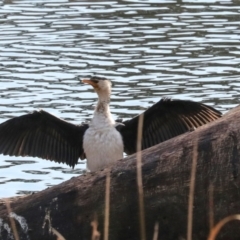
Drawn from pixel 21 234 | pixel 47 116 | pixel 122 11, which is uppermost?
pixel 122 11

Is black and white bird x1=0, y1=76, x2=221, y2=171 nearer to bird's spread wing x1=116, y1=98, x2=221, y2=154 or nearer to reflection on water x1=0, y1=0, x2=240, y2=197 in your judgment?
bird's spread wing x1=116, y1=98, x2=221, y2=154

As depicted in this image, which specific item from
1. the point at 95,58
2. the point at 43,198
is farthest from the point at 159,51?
the point at 43,198

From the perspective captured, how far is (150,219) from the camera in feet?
18.5

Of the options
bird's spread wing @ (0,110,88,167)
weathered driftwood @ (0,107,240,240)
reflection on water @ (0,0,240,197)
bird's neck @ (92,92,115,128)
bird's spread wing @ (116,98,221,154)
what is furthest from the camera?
reflection on water @ (0,0,240,197)

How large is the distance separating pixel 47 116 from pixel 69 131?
25 cm

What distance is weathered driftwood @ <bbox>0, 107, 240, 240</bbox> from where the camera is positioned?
18.2 ft

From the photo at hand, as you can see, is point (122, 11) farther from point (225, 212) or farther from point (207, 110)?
point (225, 212)

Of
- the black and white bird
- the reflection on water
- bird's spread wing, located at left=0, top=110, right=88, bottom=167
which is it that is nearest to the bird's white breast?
the black and white bird

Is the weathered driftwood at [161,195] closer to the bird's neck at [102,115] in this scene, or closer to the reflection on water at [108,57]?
the bird's neck at [102,115]

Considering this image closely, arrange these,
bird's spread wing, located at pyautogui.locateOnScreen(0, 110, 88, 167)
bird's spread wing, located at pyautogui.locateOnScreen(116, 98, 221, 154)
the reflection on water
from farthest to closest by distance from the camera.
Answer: the reflection on water → bird's spread wing, located at pyautogui.locateOnScreen(0, 110, 88, 167) → bird's spread wing, located at pyautogui.locateOnScreen(116, 98, 221, 154)

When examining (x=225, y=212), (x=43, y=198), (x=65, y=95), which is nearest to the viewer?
(x=225, y=212)

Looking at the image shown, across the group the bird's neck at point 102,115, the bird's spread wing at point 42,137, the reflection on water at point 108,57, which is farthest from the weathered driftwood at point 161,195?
the reflection on water at point 108,57

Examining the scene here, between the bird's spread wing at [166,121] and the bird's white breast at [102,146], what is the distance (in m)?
0.19

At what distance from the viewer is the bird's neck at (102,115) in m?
7.61
